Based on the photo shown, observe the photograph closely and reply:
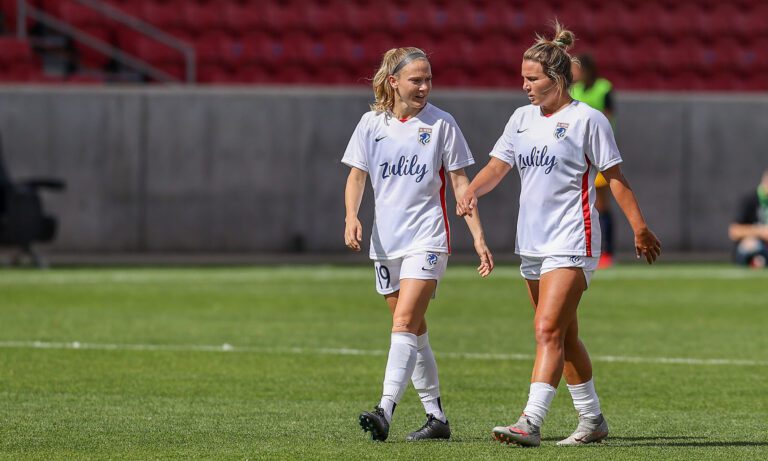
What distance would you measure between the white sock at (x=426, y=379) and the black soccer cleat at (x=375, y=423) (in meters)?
0.47

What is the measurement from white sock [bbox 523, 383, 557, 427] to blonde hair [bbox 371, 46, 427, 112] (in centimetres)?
156

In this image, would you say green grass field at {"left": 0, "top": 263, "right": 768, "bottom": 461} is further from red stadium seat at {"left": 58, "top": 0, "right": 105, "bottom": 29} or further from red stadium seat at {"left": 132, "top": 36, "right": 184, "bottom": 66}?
red stadium seat at {"left": 58, "top": 0, "right": 105, "bottom": 29}

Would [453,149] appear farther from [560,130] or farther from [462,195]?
[560,130]

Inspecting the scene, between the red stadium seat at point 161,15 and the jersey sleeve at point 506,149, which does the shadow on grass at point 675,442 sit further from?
the red stadium seat at point 161,15

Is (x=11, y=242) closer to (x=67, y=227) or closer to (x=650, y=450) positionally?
(x=67, y=227)

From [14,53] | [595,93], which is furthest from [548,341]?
[14,53]

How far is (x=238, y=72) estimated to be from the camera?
79.8 ft

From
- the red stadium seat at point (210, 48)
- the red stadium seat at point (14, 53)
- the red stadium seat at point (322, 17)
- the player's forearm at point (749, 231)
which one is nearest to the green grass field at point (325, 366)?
the player's forearm at point (749, 231)

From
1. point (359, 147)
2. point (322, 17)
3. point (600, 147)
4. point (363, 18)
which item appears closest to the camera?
point (600, 147)

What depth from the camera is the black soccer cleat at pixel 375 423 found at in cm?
691

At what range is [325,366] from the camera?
413 inches

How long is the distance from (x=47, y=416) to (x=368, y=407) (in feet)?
5.81

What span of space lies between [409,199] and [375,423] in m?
1.08

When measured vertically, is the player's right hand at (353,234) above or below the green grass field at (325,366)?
above
